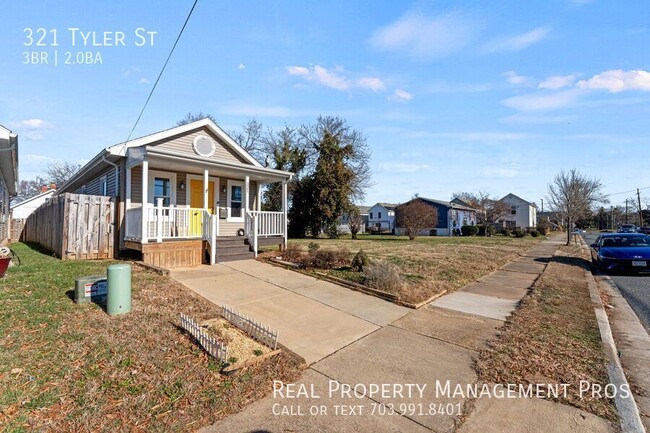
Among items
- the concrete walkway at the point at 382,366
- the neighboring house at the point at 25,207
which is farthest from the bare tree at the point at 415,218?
the neighboring house at the point at 25,207

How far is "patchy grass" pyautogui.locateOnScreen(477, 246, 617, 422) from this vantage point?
3.39 m

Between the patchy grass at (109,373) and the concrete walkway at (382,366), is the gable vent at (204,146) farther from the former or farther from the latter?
the patchy grass at (109,373)

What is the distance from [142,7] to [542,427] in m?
10.1

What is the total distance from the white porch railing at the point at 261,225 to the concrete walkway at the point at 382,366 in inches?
144

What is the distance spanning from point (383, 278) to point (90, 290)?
18.4 ft

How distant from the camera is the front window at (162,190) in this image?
11329 mm

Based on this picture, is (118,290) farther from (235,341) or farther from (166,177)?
(166,177)

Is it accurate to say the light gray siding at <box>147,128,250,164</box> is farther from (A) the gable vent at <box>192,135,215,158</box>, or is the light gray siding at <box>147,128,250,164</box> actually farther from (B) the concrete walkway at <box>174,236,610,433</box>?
(B) the concrete walkway at <box>174,236,610,433</box>

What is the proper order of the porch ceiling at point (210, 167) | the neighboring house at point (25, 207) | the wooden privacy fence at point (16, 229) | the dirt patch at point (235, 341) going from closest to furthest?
1. the dirt patch at point (235, 341)
2. the porch ceiling at point (210, 167)
3. the wooden privacy fence at point (16, 229)
4. the neighboring house at point (25, 207)

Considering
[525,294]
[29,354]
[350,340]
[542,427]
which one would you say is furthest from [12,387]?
[525,294]

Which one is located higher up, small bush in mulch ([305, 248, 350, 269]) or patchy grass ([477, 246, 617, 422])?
small bush in mulch ([305, 248, 350, 269])

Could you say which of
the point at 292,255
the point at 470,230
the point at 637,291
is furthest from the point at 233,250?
the point at 470,230

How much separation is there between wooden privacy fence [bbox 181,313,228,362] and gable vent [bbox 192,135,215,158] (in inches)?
372

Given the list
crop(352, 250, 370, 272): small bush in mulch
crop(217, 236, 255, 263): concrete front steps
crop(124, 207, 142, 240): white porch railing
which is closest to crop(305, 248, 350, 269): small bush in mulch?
crop(352, 250, 370, 272): small bush in mulch
